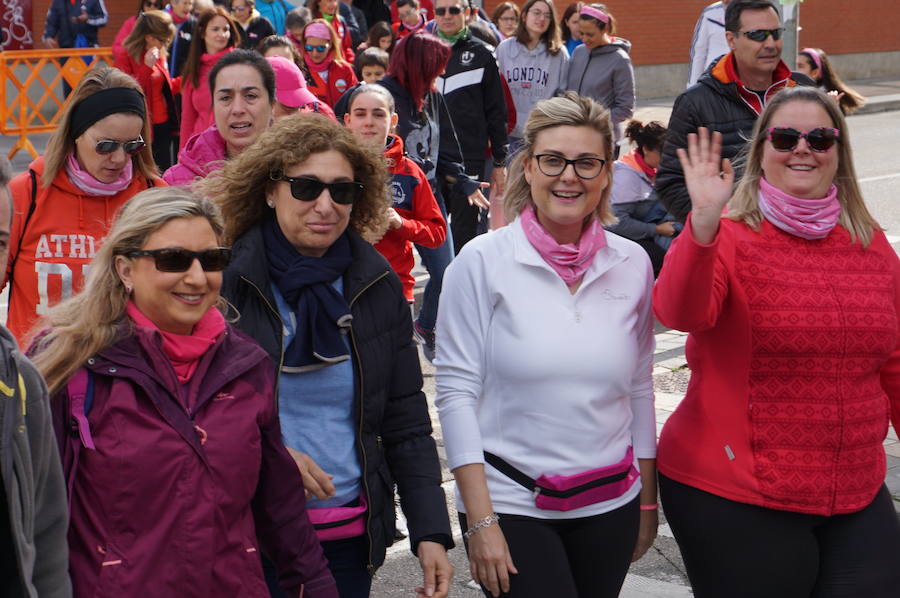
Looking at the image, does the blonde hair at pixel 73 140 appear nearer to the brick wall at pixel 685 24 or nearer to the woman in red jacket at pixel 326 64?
the woman in red jacket at pixel 326 64

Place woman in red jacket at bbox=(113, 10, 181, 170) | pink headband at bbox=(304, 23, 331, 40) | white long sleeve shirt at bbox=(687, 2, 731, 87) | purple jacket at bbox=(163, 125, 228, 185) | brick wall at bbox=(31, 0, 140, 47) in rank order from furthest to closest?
1. brick wall at bbox=(31, 0, 140, 47)
2. woman in red jacket at bbox=(113, 10, 181, 170)
3. pink headband at bbox=(304, 23, 331, 40)
4. white long sleeve shirt at bbox=(687, 2, 731, 87)
5. purple jacket at bbox=(163, 125, 228, 185)

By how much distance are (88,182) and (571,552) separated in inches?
91.5

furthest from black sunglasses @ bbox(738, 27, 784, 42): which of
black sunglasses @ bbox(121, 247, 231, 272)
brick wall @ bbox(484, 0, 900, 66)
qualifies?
brick wall @ bbox(484, 0, 900, 66)

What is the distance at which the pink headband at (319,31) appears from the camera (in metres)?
12.4

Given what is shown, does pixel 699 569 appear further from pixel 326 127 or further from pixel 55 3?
pixel 55 3

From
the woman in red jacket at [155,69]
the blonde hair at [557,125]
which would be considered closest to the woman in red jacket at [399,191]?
the blonde hair at [557,125]

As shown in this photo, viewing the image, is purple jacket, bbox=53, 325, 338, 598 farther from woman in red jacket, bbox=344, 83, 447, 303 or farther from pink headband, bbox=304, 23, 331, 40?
pink headband, bbox=304, 23, 331, 40

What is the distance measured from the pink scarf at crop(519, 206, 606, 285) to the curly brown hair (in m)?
0.50

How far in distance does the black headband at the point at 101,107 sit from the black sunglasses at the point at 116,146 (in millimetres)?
108

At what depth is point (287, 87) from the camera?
7.14 meters

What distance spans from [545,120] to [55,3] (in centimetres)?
1679

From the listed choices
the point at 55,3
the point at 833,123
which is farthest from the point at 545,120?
the point at 55,3

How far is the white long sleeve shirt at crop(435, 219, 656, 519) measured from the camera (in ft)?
12.1

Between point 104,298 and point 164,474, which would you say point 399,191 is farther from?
point 164,474
